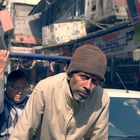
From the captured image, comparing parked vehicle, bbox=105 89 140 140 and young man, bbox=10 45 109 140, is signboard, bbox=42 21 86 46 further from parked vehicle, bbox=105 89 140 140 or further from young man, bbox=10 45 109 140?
young man, bbox=10 45 109 140

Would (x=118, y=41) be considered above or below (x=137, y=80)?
above

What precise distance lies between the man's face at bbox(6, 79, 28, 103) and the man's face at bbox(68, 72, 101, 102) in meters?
1.32

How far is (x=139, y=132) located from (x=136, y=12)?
8.60m

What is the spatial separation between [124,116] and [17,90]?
1952mm

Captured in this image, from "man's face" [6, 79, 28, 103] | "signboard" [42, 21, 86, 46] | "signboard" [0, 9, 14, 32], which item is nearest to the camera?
"man's face" [6, 79, 28, 103]

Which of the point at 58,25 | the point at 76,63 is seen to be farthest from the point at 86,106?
the point at 58,25

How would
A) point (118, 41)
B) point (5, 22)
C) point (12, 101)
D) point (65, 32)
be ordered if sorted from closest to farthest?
1. point (12, 101)
2. point (118, 41)
3. point (65, 32)
4. point (5, 22)

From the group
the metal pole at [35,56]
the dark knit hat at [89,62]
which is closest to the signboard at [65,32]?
the metal pole at [35,56]

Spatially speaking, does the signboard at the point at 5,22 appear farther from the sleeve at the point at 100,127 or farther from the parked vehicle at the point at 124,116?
the sleeve at the point at 100,127

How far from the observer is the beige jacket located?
9.96 feet

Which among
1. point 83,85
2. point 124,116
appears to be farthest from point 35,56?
point 83,85

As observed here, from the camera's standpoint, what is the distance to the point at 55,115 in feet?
10.00

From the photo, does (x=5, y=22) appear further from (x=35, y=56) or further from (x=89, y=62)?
(x=89, y=62)

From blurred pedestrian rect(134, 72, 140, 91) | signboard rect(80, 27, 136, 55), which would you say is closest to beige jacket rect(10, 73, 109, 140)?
signboard rect(80, 27, 136, 55)
